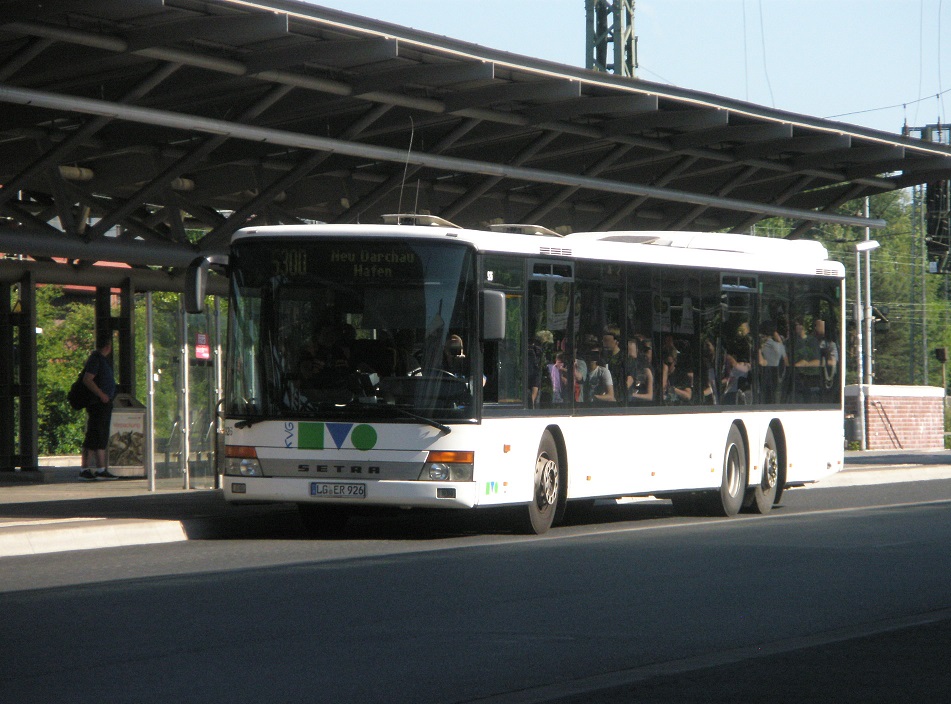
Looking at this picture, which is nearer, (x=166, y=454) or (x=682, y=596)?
(x=682, y=596)

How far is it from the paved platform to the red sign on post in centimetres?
162

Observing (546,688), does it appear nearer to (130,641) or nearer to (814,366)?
(130,641)

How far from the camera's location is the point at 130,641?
866cm

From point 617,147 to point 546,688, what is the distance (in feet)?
61.4

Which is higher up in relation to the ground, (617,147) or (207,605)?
(617,147)

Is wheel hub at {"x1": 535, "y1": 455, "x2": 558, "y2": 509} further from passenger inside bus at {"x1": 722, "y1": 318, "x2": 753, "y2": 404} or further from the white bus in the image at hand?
passenger inside bus at {"x1": 722, "y1": 318, "x2": 753, "y2": 404}

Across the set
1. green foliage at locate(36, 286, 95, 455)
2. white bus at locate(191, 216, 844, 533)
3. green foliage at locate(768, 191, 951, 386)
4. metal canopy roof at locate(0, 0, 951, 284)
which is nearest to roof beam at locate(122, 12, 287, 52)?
metal canopy roof at locate(0, 0, 951, 284)

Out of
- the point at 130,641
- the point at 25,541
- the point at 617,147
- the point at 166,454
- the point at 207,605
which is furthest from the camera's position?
the point at 617,147

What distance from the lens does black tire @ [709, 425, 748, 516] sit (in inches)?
731

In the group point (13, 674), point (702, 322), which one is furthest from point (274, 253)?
point (13, 674)

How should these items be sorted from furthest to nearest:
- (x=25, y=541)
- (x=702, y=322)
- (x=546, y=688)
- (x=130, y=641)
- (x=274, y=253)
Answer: (x=702, y=322), (x=274, y=253), (x=25, y=541), (x=130, y=641), (x=546, y=688)

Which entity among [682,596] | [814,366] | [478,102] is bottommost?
[682,596]

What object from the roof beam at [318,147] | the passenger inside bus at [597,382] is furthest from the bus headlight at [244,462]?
the roof beam at [318,147]

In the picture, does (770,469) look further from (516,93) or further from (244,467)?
(244,467)
